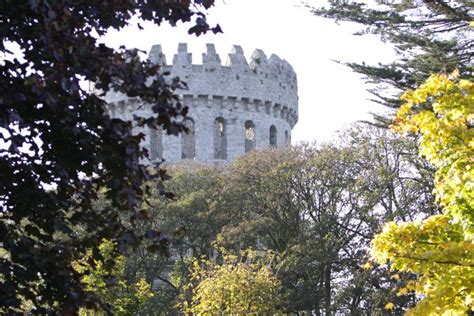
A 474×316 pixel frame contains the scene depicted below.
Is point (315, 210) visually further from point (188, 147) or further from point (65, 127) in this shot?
point (65, 127)

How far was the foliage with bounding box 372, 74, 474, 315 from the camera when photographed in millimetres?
13234

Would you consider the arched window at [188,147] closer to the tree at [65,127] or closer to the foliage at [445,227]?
the foliage at [445,227]

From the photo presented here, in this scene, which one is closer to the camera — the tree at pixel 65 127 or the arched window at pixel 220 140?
the tree at pixel 65 127

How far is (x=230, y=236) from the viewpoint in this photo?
40031mm

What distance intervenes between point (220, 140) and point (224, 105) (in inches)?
95.6

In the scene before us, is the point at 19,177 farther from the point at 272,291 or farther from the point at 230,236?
the point at 230,236

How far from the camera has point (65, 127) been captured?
849cm

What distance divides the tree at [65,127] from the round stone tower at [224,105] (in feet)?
164

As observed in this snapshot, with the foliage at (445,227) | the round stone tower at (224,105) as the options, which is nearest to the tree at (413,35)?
the foliage at (445,227)

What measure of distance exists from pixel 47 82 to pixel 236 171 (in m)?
36.4

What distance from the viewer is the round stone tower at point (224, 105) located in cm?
6025

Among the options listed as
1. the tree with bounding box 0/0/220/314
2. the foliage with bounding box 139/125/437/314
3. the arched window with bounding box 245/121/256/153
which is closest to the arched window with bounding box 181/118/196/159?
the arched window with bounding box 245/121/256/153

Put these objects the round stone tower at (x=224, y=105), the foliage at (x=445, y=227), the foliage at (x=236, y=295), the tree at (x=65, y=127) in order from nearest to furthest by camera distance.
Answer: the tree at (x=65, y=127) < the foliage at (x=445, y=227) < the foliage at (x=236, y=295) < the round stone tower at (x=224, y=105)

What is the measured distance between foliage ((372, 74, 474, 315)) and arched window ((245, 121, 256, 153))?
47.0m
